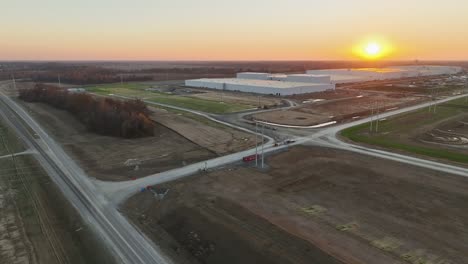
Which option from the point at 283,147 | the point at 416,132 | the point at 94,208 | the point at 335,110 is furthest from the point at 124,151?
the point at 335,110

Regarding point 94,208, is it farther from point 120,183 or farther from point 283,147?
point 283,147

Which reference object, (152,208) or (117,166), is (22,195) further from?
(152,208)

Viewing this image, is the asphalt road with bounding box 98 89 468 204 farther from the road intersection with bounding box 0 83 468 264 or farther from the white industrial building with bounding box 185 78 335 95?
the white industrial building with bounding box 185 78 335 95

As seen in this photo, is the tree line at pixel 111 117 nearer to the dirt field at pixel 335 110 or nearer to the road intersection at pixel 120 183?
the road intersection at pixel 120 183

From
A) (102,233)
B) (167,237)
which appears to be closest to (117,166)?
(102,233)

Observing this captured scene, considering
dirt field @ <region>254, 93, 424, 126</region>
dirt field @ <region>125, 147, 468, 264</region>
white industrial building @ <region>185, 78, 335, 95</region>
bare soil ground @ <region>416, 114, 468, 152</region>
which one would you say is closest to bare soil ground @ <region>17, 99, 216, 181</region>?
dirt field @ <region>125, 147, 468, 264</region>

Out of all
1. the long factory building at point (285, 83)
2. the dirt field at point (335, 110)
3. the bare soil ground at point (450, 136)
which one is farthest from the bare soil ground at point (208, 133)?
the long factory building at point (285, 83)
